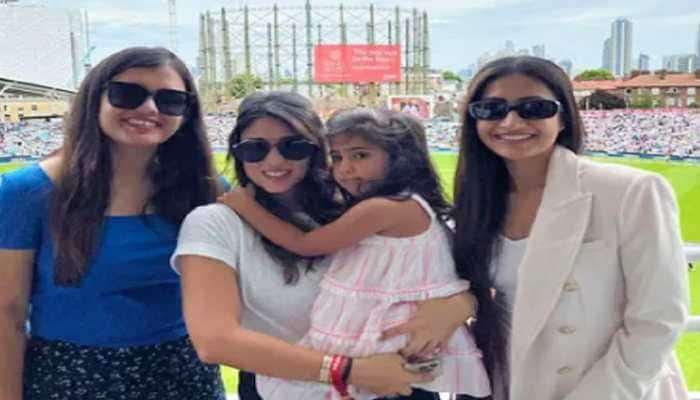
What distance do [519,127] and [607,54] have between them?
2.64m

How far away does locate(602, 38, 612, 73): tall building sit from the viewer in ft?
10.2

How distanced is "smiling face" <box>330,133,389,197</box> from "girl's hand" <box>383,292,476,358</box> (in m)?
0.24

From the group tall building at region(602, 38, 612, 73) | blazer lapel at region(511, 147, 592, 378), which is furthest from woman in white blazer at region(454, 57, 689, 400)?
tall building at region(602, 38, 612, 73)

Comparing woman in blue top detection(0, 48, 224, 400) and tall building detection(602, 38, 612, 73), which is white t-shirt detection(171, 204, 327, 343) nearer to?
woman in blue top detection(0, 48, 224, 400)

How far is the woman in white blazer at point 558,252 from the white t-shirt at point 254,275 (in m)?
0.29

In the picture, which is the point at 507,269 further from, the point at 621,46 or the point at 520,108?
the point at 621,46

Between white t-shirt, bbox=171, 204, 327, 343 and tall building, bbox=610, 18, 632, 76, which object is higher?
tall building, bbox=610, 18, 632, 76

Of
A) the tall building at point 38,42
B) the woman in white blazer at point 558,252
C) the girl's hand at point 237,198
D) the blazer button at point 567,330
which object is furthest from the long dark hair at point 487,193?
the tall building at point 38,42

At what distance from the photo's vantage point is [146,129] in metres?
1.08

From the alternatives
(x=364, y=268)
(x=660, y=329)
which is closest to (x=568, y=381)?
(x=660, y=329)

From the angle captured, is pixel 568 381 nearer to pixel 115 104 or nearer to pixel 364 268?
pixel 364 268

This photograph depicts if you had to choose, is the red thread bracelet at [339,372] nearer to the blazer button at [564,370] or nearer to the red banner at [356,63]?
the blazer button at [564,370]

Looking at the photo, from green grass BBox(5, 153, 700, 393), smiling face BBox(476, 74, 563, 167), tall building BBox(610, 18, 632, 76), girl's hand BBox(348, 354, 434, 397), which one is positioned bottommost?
green grass BBox(5, 153, 700, 393)

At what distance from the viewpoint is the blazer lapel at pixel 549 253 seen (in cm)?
99
